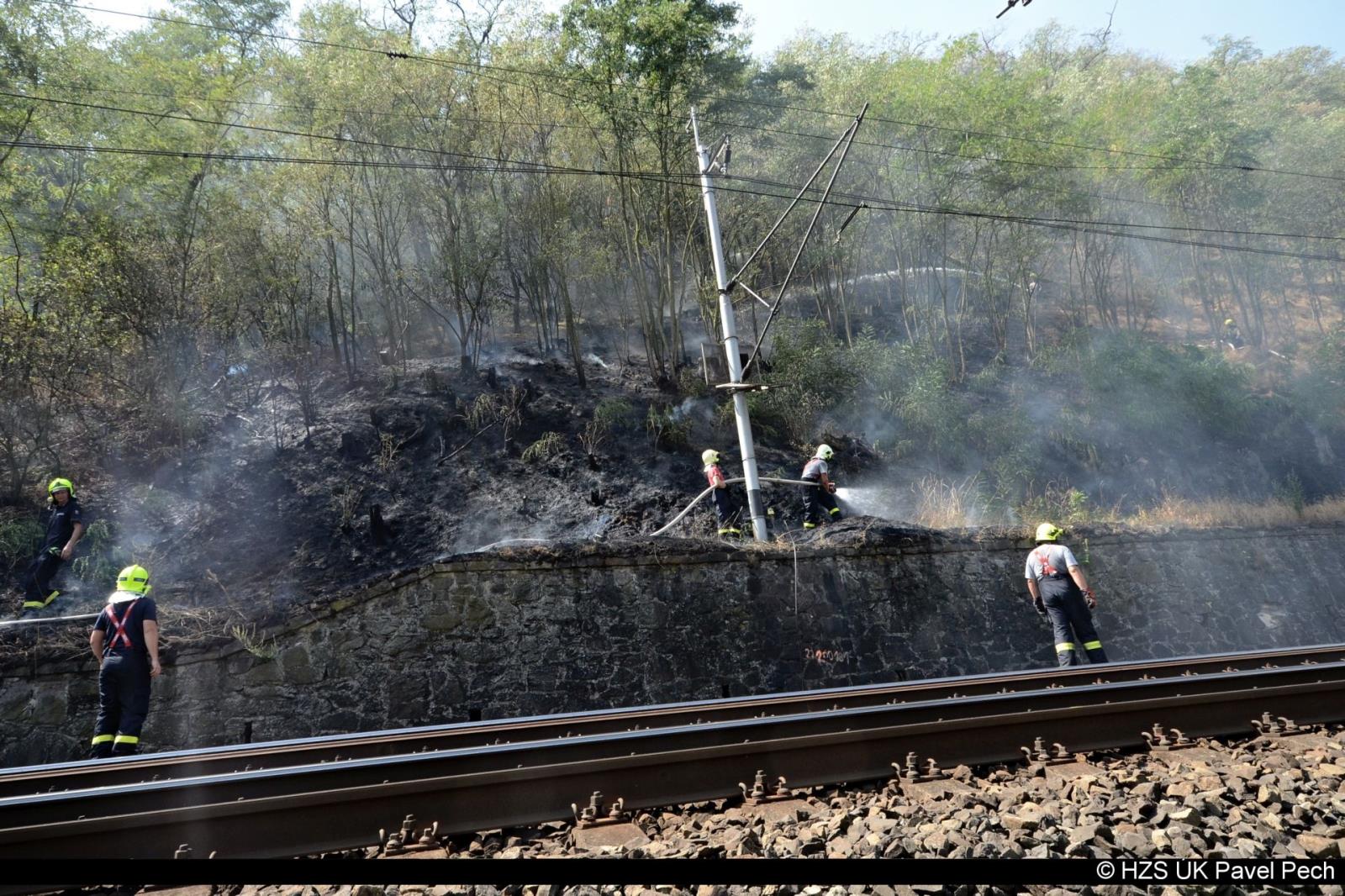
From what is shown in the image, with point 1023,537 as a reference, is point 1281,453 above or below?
above

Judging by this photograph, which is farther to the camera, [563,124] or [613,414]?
[563,124]

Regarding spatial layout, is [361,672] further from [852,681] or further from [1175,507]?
[1175,507]

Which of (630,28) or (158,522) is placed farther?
(630,28)

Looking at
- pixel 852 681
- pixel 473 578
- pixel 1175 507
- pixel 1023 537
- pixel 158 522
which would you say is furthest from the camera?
pixel 1175 507

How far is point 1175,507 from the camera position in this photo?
55.0 feet

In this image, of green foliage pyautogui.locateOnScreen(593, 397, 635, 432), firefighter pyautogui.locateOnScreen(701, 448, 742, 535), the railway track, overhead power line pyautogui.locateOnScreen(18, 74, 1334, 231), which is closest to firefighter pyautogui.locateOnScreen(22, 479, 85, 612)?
the railway track

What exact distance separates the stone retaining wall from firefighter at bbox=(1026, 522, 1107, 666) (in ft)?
7.45

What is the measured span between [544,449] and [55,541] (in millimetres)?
8039

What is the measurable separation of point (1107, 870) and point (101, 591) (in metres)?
12.8

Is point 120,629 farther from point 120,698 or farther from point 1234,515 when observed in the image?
point 1234,515

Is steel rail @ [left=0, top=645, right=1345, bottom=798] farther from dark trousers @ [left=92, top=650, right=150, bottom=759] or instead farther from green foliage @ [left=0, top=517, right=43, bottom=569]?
green foliage @ [left=0, top=517, right=43, bottom=569]

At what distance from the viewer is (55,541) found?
10.1 metres

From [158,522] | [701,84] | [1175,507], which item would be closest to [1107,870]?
[158,522]

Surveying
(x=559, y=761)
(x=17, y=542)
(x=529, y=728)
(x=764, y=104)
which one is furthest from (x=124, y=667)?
(x=764, y=104)
